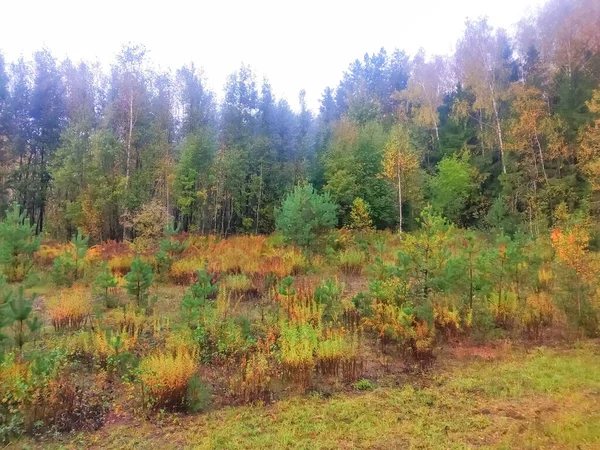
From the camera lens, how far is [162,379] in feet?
15.4

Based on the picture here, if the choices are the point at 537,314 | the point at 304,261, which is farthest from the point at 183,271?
the point at 537,314

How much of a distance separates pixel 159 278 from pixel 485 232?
46.2ft

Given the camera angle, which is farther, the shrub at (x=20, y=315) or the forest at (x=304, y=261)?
the shrub at (x=20, y=315)

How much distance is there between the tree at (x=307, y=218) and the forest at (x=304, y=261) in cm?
9

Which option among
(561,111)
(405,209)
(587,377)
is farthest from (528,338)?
(405,209)

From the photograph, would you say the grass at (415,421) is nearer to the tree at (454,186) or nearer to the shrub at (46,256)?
the shrub at (46,256)

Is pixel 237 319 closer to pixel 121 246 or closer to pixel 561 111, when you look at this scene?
pixel 121 246

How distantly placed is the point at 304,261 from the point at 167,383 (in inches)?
350

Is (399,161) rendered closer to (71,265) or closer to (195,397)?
(71,265)

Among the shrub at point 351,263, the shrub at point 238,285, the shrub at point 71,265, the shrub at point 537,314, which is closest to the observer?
the shrub at point 537,314

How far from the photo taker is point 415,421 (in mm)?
4484

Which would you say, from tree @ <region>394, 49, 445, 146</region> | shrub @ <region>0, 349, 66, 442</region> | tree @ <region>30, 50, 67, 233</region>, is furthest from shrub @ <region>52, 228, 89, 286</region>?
tree @ <region>394, 49, 445, 146</region>

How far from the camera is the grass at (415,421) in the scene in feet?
13.3

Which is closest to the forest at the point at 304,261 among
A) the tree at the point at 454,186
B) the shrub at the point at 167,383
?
the shrub at the point at 167,383
